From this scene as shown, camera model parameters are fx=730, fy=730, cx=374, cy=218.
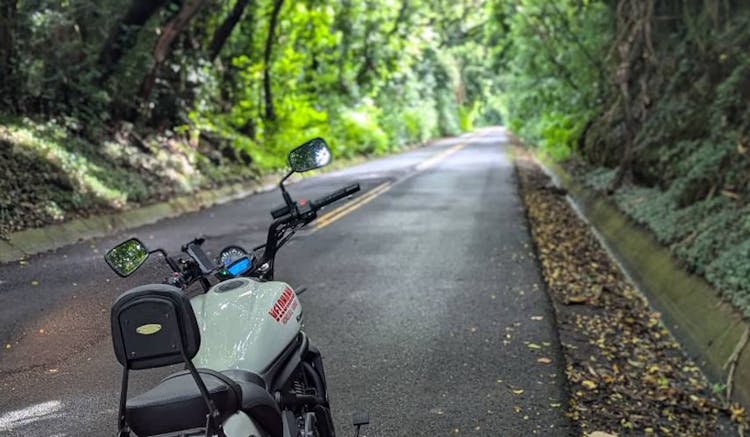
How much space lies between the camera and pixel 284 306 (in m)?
3.07

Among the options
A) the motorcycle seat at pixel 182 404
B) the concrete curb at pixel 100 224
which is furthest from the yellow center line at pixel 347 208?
the motorcycle seat at pixel 182 404

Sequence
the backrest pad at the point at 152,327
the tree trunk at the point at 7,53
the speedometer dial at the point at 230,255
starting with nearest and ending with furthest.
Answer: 1. the backrest pad at the point at 152,327
2. the speedometer dial at the point at 230,255
3. the tree trunk at the point at 7,53

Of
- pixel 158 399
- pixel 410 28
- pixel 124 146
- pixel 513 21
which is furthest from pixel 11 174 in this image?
pixel 410 28

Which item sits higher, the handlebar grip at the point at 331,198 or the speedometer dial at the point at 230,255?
the handlebar grip at the point at 331,198

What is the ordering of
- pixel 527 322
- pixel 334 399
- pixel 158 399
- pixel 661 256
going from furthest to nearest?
pixel 661 256 < pixel 527 322 < pixel 334 399 < pixel 158 399

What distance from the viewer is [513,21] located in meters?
27.2

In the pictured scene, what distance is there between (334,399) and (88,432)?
1641mm

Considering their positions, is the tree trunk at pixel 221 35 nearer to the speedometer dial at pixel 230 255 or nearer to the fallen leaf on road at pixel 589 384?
the fallen leaf on road at pixel 589 384

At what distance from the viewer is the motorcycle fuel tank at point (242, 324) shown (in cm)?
274

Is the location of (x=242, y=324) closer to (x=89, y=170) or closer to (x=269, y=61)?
(x=89, y=170)

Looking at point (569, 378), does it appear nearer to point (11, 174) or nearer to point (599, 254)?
point (599, 254)

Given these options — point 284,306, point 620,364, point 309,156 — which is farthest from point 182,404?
point 620,364

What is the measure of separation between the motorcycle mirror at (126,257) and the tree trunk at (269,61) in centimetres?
2082

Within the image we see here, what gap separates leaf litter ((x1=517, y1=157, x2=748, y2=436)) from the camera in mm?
5074
